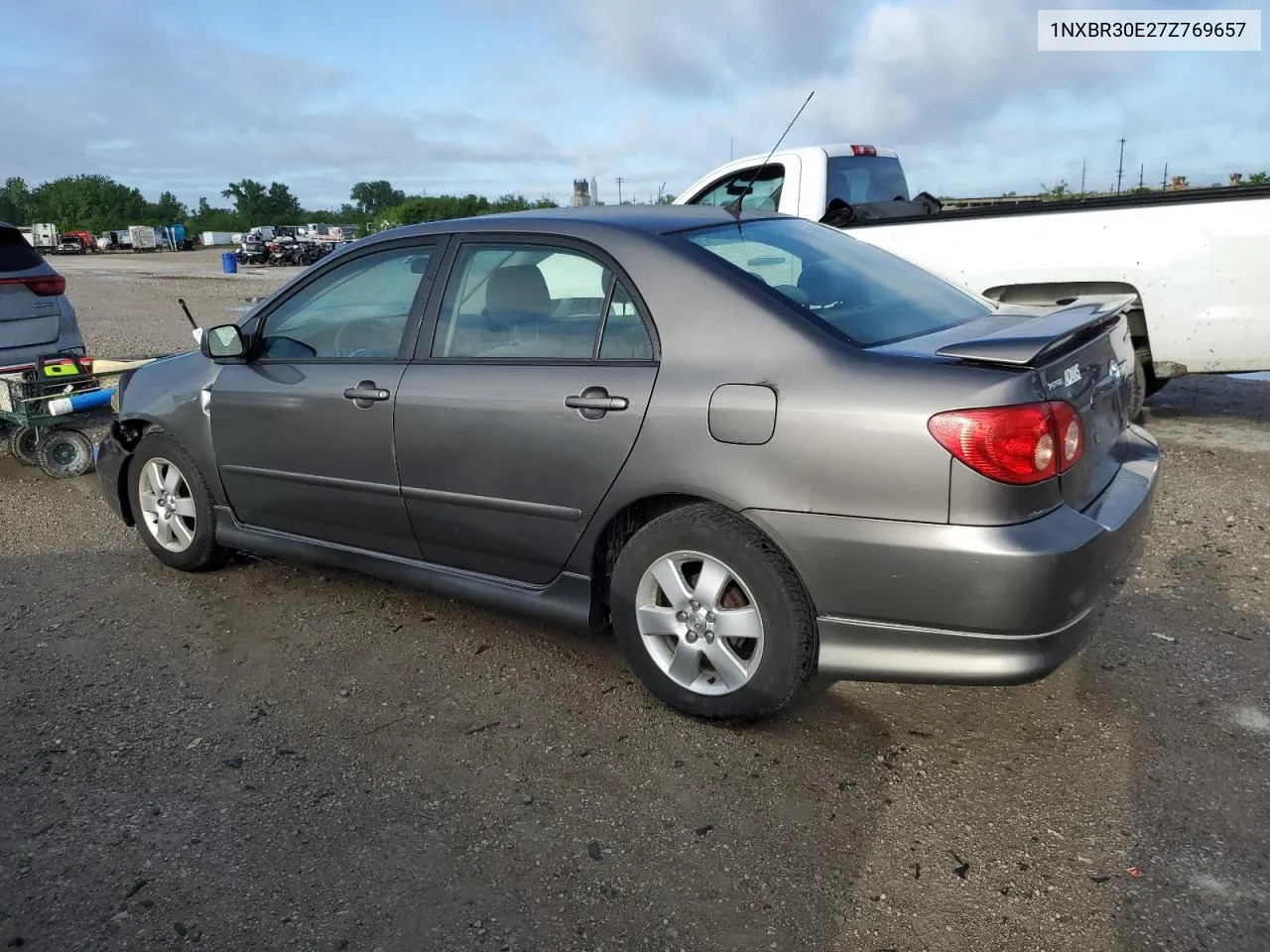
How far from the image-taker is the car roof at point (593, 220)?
3613 mm

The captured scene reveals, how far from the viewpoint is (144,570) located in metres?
5.09

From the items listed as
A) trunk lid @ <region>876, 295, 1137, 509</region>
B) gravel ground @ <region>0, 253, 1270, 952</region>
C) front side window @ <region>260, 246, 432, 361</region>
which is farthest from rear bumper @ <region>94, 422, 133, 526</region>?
trunk lid @ <region>876, 295, 1137, 509</region>

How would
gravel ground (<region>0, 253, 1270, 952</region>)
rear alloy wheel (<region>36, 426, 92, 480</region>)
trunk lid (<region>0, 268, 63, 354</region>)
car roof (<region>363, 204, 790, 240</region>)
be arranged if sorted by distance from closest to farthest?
1. gravel ground (<region>0, 253, 1270, 952</region>)
2. car roof (<region>363, 204, 790, 240</region>)
3. rear alloy wheel (<region>36, 426, 92, 480</region>)
4. trunk lid (<region>0, 268, 63, 354</region>)

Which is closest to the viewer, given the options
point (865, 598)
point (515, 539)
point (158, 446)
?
point (865, 598)

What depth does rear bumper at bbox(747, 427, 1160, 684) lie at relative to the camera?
2.78 meters

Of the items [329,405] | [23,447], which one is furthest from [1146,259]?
[23,447]

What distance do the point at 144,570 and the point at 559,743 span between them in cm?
280

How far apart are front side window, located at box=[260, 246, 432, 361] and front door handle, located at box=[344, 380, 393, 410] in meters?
0.13

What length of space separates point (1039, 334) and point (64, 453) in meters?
6.48

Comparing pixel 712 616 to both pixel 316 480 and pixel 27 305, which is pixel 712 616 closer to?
pixel 316 480

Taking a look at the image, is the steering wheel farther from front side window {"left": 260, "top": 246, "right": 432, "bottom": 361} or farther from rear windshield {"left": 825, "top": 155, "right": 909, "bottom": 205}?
rear windshield {"left": 825, "top": 155, "right": 909, "bottom": 205}

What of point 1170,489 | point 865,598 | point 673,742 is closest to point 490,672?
point 673,742

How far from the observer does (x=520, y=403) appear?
353 centimetres

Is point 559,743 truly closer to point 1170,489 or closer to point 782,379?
point 782,379
